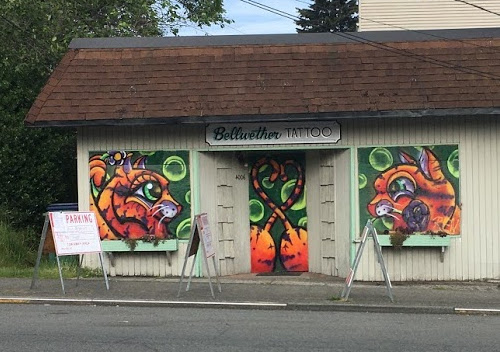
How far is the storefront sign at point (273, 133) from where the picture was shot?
12898 mm

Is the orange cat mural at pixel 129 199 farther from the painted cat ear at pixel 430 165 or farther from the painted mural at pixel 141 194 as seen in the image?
the painted cat ear at pixel 430 165

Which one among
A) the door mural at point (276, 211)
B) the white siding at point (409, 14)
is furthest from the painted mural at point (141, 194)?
the white siding at point (409, 14)

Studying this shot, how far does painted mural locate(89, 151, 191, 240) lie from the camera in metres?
13.1

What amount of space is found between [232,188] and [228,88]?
2059 mm

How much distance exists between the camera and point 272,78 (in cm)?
1289

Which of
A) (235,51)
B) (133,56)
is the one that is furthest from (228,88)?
(133,56)

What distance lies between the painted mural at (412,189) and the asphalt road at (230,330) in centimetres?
304

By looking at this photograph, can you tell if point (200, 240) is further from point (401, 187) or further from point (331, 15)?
point (331, 15)

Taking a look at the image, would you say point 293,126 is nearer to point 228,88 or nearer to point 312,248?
point 228,88

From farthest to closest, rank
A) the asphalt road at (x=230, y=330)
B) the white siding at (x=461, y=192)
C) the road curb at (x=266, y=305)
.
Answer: the white siding at (x=461, y=192) → the road curb at (x=266, y=305) → the asphalt road at (x=230, y=330)

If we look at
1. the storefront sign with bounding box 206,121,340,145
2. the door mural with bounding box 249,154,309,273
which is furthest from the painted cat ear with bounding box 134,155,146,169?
the door mural with bounding box 249,154,309,273

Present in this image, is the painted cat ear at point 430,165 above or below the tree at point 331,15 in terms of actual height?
below

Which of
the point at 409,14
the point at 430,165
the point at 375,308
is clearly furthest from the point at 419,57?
the point at 409,14

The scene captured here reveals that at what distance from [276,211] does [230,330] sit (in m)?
5.51
